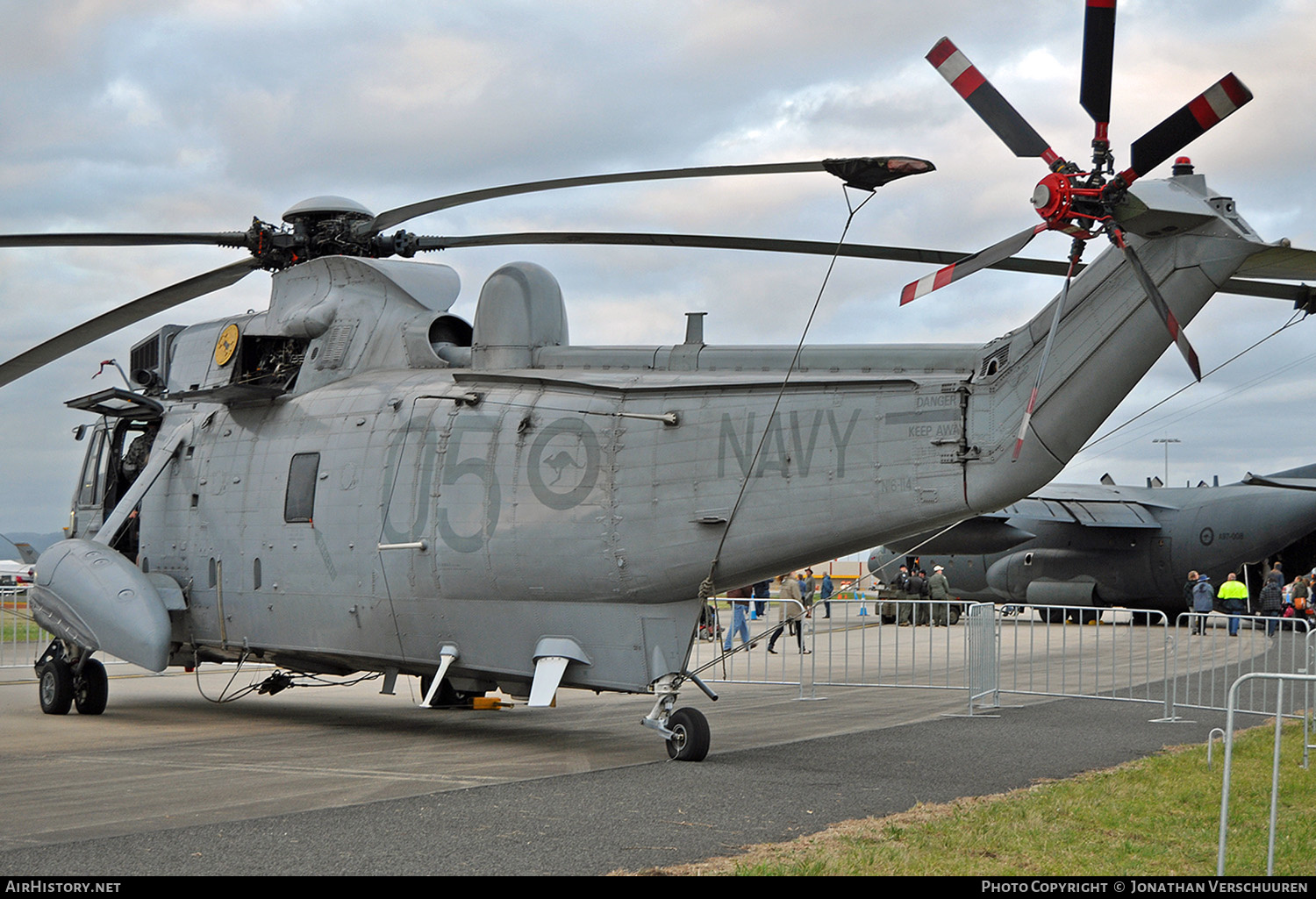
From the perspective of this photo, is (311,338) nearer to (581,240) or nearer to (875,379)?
(581,240)

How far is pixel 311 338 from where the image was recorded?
13.6m

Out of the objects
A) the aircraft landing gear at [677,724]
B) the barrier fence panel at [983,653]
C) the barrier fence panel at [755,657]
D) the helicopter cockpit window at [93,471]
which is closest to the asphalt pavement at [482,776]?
the aircraft landing gear at [677,724]

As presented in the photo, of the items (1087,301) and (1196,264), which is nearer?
(1196,264)

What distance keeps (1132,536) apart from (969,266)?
2489cm

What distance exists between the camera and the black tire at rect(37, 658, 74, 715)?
14273 millimetres

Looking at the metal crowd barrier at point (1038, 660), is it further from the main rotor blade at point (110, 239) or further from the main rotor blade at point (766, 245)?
the main rotor blade at point (110, 239)

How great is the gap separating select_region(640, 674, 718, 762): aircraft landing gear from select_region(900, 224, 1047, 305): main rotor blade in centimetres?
384

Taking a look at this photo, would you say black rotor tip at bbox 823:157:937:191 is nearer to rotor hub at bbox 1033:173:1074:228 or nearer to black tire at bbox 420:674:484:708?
rotor hub at bbox 1033:173:1074:228

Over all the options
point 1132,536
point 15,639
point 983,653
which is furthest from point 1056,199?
point 1132,536

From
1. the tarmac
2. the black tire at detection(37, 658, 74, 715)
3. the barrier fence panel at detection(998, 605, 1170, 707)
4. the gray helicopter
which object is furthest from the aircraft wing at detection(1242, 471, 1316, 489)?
the black tire at detection(37, 658, 74, 715)

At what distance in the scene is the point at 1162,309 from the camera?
7.90 meters

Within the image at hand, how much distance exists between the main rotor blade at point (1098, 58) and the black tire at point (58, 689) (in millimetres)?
12497

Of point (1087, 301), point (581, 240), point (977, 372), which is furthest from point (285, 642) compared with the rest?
point (1087, 301)
